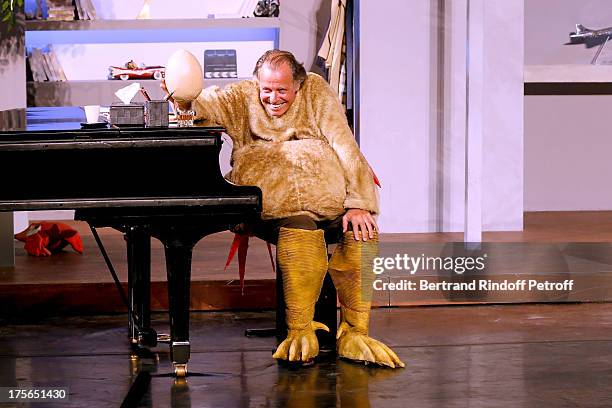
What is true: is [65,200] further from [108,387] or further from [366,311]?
[366,311]

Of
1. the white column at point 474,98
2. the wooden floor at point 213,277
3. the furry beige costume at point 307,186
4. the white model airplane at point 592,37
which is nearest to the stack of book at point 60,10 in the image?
the wooden floor at point 213,277

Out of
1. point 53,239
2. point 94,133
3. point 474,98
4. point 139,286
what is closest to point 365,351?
point 139,286

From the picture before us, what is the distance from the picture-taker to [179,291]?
3604 mm

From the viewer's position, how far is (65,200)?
129 inches

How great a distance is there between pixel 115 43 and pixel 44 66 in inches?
24.5

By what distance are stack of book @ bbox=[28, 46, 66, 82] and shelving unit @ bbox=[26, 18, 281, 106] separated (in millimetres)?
70

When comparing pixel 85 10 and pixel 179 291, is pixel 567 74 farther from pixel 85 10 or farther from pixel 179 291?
pixel 179 291

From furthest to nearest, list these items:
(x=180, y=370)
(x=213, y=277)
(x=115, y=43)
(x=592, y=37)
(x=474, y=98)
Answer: (x=115, y=43) → (x=592, y=37) → (x=474, y=98) → (x=213, y=277) → (x=180, y=370)

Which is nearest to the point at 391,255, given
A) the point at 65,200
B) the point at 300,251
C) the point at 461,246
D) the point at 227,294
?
the point at 461,246

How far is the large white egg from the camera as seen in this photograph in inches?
142

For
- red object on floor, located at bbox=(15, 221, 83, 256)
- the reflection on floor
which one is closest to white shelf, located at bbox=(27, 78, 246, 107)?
red object on floor, located at bbox=(15, 221, 83, 256)

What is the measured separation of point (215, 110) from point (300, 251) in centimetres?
63

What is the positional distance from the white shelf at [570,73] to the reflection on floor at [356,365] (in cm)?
290

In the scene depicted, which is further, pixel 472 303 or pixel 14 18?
pixel 14 18
